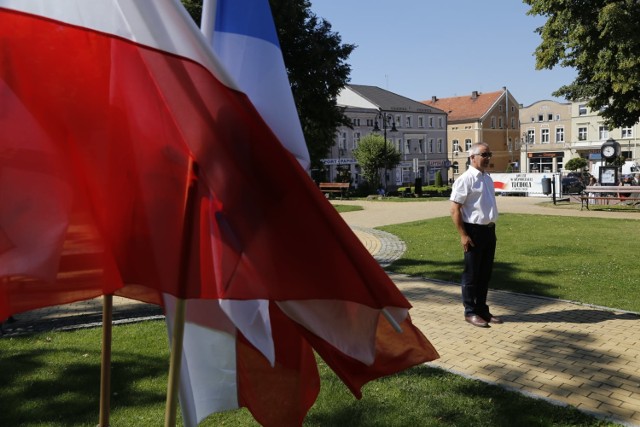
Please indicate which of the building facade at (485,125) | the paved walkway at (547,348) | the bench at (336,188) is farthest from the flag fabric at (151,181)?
the building facade at (485,125)

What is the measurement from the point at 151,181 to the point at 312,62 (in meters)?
26.6

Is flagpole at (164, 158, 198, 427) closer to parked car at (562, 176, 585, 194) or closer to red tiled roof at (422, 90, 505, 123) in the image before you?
parked car at (562, 176, 585, 194)

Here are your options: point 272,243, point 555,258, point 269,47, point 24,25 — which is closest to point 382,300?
point 272,243

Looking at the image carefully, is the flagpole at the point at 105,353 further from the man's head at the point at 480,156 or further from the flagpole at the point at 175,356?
the man's head at the point at 480,156

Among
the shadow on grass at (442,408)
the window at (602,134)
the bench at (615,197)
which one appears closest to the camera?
the shadow on grass at (442,408)

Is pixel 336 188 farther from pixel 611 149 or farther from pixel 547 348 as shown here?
pixel 547 348

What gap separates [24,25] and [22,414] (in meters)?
3.38

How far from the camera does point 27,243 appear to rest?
2.09 metres

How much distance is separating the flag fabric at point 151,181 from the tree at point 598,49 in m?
20.1

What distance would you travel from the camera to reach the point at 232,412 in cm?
436

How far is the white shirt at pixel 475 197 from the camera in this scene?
614cm

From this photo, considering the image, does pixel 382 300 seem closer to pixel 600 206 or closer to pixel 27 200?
pixel 27 200

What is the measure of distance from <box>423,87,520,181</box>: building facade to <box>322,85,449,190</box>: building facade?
113 inches

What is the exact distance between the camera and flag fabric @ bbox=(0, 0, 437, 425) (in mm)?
2045
